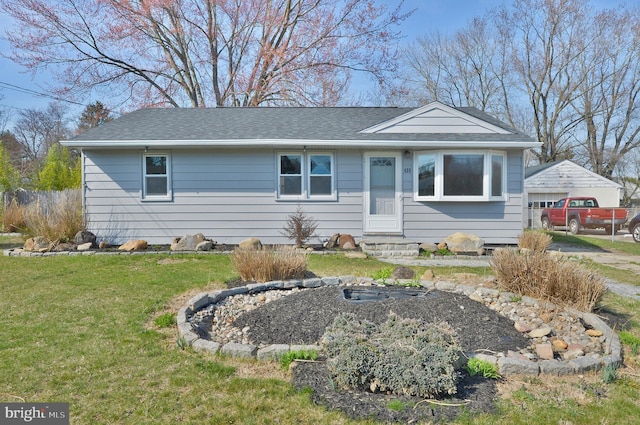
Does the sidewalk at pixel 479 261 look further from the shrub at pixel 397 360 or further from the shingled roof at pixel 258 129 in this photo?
the shrub at pixel 397 360

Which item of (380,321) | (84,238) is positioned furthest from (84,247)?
(380,321)

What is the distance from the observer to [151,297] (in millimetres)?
4926

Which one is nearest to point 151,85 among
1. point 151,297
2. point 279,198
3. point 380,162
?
point 279,198

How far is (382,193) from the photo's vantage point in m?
9.73

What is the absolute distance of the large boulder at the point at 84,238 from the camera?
8.98 m

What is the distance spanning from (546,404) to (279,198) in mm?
7778

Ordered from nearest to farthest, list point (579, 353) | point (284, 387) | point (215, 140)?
point (284, 387) < point (579, 353) < point (215, 140)

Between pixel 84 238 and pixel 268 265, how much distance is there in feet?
19.5

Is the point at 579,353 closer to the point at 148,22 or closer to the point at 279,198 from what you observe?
the point at 279,198

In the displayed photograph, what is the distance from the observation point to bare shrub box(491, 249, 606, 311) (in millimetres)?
4168

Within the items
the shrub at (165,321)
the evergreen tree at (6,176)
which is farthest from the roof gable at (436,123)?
the evergreen tree at (6,176)

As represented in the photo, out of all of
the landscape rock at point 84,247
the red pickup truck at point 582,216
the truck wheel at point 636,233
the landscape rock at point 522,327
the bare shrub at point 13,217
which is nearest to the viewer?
the landscape rock at point 522,327

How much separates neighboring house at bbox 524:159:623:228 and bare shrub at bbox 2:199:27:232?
913 inches

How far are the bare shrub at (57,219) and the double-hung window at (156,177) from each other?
1654 mm
